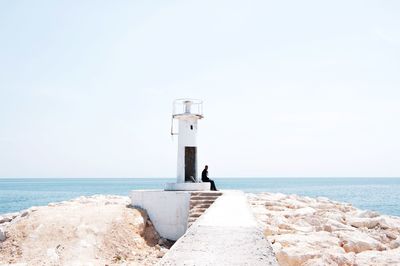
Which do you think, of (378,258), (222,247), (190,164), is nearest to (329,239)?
(378,258)

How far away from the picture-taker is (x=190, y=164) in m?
16.3

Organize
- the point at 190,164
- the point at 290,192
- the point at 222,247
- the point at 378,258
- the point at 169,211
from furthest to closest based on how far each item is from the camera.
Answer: the point at 290,192 < the point at 190,164 < the point at 169,211 < the point at 378,258 < the point at 222,247

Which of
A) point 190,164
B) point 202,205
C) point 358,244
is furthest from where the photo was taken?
point 190,164

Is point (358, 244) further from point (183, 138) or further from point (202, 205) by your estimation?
point (183, 138)

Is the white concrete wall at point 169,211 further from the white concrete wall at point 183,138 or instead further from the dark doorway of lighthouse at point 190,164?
the dark doorway of lighthouse at point 190,164

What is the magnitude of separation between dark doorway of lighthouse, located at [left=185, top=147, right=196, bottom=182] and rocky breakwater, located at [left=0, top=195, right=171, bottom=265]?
269 cm

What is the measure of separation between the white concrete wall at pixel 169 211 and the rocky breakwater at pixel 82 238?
33 centimetres

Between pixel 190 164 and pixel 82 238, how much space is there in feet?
17.8

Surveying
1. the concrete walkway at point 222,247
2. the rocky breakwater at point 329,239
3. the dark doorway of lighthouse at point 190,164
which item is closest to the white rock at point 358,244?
the rocky breakwater at point 329,239

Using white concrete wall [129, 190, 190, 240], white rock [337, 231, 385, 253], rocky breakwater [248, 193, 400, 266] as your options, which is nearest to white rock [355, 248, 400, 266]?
rocky breakwater [248, 193, 400, 266]

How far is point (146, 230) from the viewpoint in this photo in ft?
46.3

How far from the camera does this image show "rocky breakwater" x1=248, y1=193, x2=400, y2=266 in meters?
8.37

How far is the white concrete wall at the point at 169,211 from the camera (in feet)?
46.7

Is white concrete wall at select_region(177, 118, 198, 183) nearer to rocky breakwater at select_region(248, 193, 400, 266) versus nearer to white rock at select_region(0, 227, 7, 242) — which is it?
rocky breakwater at select_region(248, 193, 400, 266)
